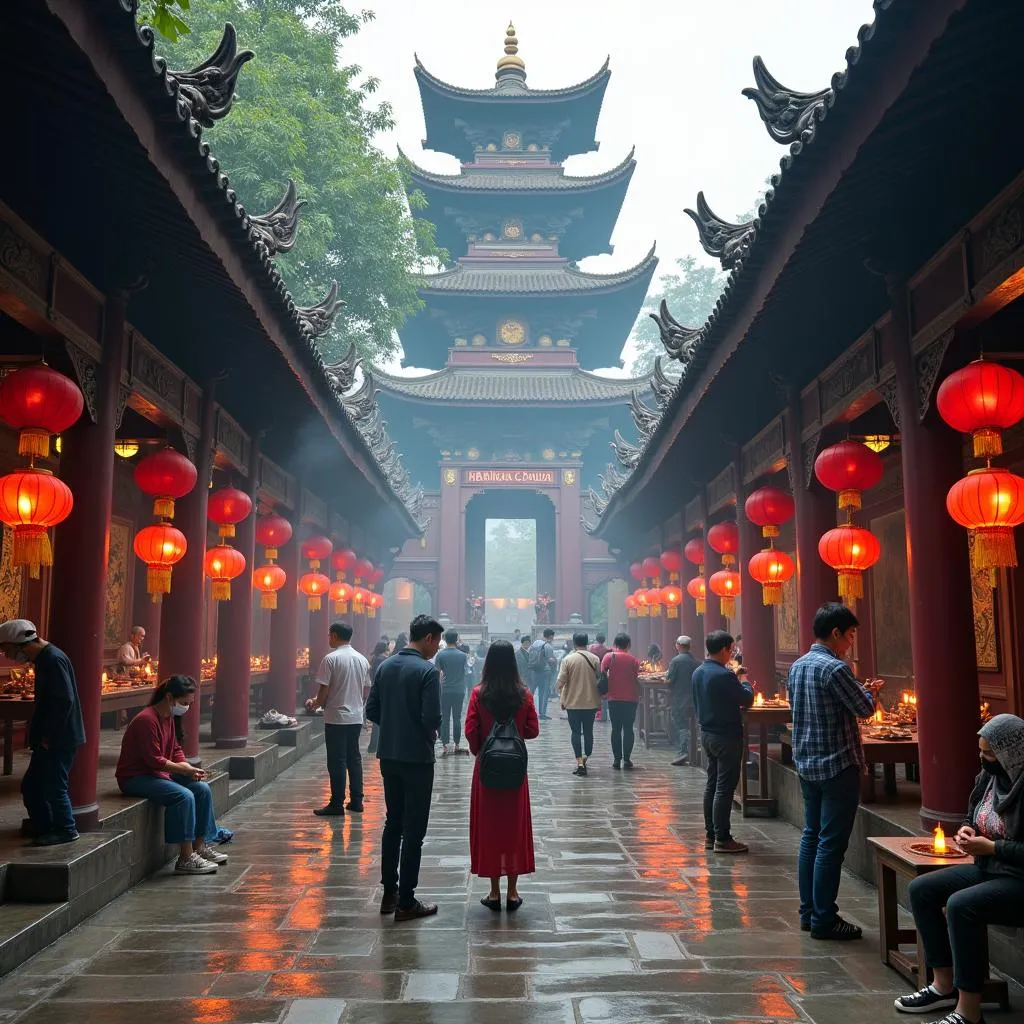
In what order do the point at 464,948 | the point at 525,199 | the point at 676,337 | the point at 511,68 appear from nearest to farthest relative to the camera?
the point at 464,948 < the point at 676,337 < the point at 525,199 < the point at 511,68

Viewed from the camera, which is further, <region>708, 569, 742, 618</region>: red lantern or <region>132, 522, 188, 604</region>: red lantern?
<region>708, 569, 742, 618</region>: red lantern

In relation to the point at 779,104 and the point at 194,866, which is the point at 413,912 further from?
the point at 779,104

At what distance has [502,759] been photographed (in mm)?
5402

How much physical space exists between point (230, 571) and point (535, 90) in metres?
25.4

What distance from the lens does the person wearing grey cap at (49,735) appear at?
5383mm

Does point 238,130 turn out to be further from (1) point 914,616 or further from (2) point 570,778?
(1) point 914,616

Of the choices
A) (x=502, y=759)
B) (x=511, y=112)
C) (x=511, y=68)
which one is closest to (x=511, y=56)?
(x=511, y=68)

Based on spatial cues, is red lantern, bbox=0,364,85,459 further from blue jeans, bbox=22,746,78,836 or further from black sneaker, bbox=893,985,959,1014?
black sneaker, bbox=893,985,959,1014

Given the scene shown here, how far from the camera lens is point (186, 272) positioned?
639cm

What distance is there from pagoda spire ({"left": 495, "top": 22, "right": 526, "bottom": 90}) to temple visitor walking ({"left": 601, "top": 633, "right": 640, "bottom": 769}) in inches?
980

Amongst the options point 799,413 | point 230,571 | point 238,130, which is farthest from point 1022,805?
point 238,130

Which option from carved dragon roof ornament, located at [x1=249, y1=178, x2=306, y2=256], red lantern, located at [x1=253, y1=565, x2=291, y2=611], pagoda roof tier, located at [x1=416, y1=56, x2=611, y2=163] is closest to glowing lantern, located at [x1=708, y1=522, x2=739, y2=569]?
red lantern, located at [x1=253, y1=565, x2=291, y2=611]

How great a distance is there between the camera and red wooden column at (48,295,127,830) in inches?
234

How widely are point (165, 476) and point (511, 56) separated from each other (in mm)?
28947
